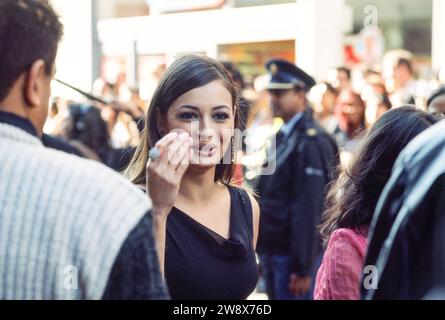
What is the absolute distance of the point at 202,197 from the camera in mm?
2662

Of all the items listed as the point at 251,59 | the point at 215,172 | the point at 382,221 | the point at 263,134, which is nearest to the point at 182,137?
the point at 215,172

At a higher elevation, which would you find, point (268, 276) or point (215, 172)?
point (215, 172)

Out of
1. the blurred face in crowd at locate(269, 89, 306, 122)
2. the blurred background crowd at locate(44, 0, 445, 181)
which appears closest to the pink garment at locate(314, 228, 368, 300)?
the blurred background crowd at locate(44, 0, 445, 181)

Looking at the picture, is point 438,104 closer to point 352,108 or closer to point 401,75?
point 352,108

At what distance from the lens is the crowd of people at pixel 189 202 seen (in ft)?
4.77

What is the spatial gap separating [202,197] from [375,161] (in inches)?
21.3

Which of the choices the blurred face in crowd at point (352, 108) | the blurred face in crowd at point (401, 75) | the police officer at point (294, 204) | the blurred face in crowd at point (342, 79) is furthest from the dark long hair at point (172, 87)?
the blurred face in crowd at point (342, 79)

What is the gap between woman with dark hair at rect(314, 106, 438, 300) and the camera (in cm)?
230

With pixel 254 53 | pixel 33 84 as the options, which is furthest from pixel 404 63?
pixel 33 84

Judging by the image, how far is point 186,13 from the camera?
1184 centimetres

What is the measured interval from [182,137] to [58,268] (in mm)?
831

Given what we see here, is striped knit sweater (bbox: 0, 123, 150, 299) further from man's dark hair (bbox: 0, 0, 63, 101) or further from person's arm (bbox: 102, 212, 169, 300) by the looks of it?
man's dark hair (bbox: 0, 0, 63, 101)

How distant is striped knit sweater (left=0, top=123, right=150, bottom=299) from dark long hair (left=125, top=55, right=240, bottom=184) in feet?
3.65
